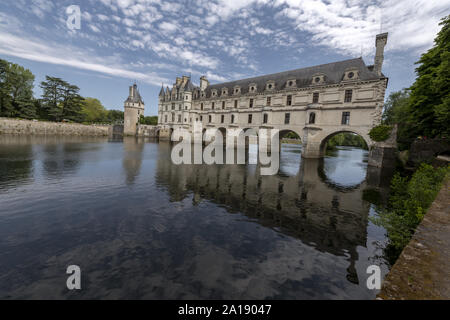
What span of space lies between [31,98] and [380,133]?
77.8 metres

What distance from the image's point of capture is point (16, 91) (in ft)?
159

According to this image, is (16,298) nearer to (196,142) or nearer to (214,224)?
(214,224)

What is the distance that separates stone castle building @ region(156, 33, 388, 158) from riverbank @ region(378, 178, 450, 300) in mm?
24548

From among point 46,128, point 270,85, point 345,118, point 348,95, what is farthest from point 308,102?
point 46,128

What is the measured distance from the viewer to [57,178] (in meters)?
12.0

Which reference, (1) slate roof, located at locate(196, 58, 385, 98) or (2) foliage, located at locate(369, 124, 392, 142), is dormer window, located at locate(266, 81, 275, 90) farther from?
(2) foliage, located at locate(369, 124, 392, 142)

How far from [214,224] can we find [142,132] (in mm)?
68387

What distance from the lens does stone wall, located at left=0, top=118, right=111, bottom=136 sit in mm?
41781

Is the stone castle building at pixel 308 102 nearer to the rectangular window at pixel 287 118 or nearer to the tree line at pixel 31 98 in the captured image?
the rectangular window at pixel 287 118

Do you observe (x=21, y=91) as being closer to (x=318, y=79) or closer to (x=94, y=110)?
(x=94, y=110)

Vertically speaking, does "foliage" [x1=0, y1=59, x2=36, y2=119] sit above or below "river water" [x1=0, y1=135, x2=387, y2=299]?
above

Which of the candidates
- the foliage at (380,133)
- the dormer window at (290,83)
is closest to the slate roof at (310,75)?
the dormer window at (290,83)

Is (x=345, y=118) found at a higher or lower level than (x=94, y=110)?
lower

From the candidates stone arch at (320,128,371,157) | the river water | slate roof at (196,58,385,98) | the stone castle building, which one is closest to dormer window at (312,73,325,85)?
the stone castle building
